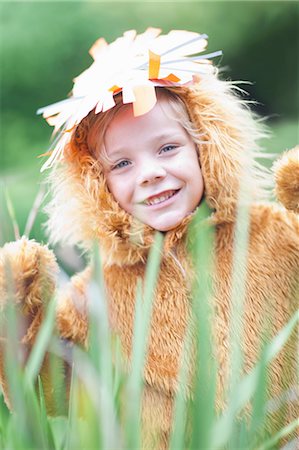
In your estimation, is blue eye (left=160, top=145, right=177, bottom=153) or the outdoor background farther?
the outdoor background

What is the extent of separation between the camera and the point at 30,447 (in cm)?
32

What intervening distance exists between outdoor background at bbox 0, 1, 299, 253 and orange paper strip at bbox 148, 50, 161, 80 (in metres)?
0.45

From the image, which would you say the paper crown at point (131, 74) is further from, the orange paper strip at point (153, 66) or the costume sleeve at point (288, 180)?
the costume sleeve at point (288, 180)

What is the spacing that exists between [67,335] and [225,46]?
1.99 ft

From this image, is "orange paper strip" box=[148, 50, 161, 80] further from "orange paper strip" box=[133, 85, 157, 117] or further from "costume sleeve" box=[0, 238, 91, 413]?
"costume sleeve" box=[0, 238, 91, 413]

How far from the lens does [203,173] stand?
604 mm

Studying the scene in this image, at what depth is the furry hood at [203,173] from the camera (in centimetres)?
60

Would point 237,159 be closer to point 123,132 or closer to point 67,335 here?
point 123,132

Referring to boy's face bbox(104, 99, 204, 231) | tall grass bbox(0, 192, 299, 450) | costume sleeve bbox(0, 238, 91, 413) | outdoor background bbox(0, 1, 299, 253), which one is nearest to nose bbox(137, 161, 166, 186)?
boy's face bbox(104, 99, 204, 231)

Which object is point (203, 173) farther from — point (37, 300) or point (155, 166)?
point (37, 300)

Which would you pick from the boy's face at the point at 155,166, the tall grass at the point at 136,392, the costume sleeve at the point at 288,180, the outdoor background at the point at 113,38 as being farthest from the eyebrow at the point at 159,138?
the outdoor background at the point at 113,38

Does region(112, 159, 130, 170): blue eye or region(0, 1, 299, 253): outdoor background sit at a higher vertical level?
region(0, 1, 299, 253): outdoor background

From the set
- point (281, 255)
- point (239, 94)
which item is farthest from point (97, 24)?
point (281, 255)

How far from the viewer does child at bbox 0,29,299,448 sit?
589 mm
